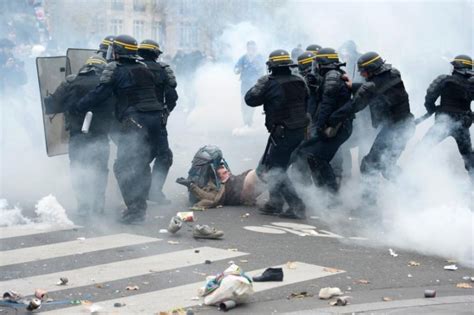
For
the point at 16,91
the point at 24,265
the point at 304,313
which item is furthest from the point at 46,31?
the point at 304,313

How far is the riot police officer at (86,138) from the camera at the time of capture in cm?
1038

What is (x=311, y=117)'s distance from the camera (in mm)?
11266

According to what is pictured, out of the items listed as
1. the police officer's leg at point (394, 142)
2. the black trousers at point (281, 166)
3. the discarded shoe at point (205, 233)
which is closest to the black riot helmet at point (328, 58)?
the black trousers at point (281, 166)

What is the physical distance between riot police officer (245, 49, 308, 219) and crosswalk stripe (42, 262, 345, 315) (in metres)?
2.73

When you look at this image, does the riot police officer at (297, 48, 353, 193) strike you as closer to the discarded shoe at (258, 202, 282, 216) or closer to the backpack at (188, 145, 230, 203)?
the discarded shoe at (258, 202, 282, 216)

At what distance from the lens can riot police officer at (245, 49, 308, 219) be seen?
10.4 metres

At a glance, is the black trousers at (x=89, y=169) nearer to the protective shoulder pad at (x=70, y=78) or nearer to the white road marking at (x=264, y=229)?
the protective shoulder pad at (x=70, y=78)

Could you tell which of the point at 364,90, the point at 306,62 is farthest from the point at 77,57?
the point at 364,90

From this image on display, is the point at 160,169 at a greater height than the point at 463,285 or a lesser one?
greater

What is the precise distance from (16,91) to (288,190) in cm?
738

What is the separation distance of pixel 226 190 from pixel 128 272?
335 cm

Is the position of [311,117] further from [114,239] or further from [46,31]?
[46,31]

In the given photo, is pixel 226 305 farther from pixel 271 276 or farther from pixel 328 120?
pixel 328 120

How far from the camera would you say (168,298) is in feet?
23.5
